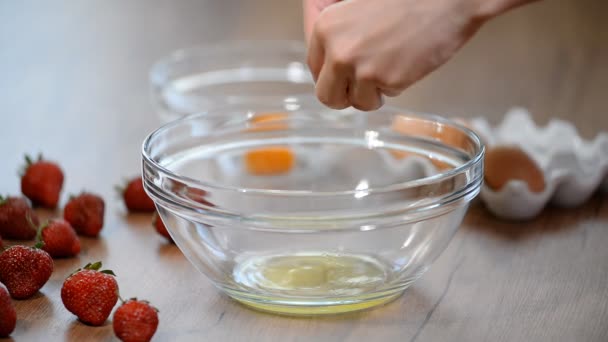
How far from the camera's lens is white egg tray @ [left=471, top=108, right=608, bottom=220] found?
1.28 meters

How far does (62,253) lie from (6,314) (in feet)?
0.76

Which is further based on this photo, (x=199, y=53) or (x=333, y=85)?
(x=199, y=53)

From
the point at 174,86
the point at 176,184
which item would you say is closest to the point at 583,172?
the point at 176,184

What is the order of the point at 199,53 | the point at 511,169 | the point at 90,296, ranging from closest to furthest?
the point at 90,296 → the point at 511,169 → the point at 199,53

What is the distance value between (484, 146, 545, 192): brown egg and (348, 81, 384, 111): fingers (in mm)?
430

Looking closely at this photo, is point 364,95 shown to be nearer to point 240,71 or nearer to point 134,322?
point 134,322

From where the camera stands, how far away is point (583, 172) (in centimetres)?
132

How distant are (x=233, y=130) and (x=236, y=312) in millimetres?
381

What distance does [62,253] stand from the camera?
3.83 feet

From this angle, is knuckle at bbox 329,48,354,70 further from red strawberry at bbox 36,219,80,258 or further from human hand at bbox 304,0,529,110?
red strawberry at bbox 36,219,80,258

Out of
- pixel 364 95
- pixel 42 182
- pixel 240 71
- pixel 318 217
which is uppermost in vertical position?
pixel 364 95

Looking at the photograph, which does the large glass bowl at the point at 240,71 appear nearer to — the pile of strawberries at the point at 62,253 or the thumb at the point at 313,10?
the pile of strawberries at the point at 62,253

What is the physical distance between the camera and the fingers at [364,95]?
876 mm

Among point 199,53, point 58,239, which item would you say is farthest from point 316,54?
point 199,53
